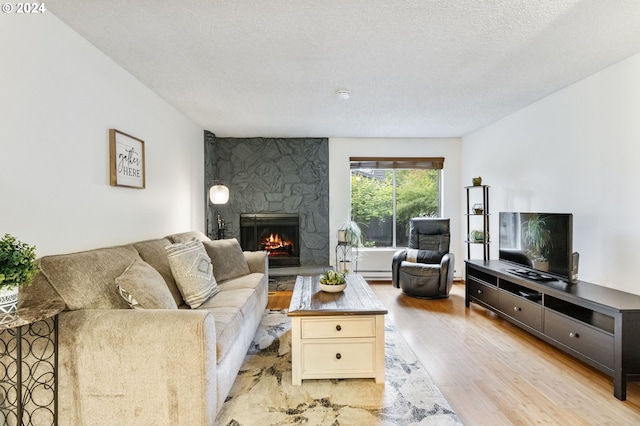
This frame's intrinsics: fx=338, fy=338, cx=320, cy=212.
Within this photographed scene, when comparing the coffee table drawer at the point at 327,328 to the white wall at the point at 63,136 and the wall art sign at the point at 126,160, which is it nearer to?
the white wall at the point at 63,136

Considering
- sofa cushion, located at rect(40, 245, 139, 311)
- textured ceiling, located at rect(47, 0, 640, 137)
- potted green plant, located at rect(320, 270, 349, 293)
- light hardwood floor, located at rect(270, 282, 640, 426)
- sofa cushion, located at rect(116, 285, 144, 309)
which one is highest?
textured ceiling, located at rect(47, 0, 640, 137)

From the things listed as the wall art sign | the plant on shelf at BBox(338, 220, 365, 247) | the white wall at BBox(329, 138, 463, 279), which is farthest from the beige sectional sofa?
the white wall at BBox(329, 138, 463, 279)

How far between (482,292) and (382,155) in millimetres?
2777

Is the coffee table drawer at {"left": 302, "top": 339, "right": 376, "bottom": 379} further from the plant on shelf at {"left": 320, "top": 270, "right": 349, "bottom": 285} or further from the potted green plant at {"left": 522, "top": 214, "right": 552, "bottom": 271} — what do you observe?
the potted green plant at {"left": 522, "top": 214, "right": 552, "bottom": 271}

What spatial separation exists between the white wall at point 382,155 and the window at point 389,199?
0.20m

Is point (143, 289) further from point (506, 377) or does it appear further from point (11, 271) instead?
point (506, 377)

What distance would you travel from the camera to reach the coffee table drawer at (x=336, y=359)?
7.74ft

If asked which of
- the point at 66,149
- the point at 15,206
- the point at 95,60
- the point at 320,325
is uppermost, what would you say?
the point at 95,60

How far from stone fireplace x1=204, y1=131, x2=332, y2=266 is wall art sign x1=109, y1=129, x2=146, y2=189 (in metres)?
2.37

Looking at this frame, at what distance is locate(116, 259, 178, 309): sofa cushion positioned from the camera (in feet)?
6.44

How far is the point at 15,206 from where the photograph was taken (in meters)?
1.83

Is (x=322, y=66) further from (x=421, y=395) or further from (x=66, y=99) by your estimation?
(x=421, y=395)

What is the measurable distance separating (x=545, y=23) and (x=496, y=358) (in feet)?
8.12

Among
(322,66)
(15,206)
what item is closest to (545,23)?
(322,66)
